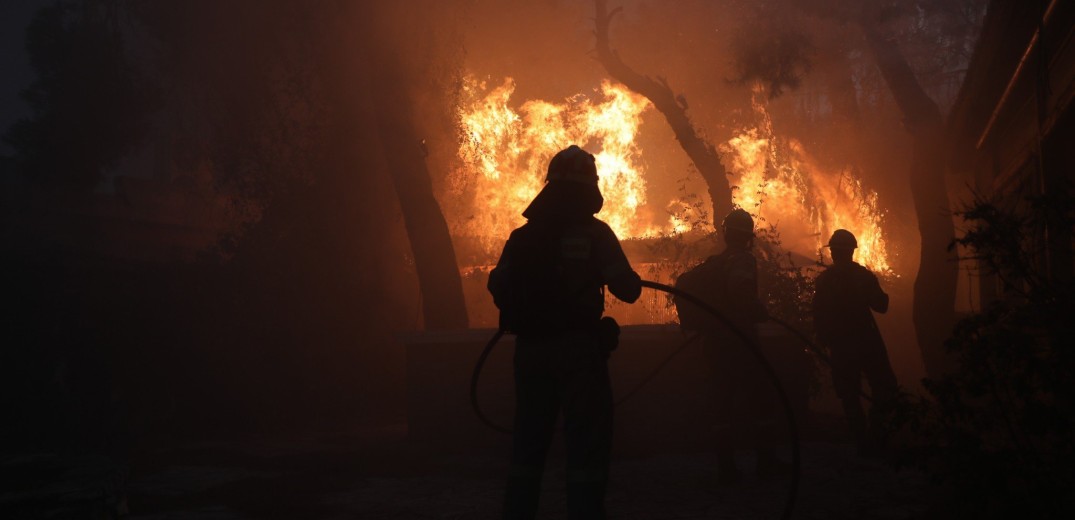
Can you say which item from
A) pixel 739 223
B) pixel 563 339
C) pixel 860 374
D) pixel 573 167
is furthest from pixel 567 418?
pixel 860 374

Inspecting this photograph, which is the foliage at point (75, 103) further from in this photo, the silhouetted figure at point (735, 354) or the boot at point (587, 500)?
the boot at point (587, 500)

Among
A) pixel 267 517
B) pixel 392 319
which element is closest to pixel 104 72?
pixel 392 319

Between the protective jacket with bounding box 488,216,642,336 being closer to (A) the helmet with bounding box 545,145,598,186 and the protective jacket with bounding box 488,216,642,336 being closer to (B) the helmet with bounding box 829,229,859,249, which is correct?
(A) the helmet with bounding box 545,145,598,186

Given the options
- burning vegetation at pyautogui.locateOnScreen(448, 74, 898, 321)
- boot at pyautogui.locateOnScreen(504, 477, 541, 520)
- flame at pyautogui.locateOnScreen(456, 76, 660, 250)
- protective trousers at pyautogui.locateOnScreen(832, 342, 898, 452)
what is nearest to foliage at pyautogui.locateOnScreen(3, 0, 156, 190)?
flame at pyautogui.locateOnScreen(456, 76, 660, 250)

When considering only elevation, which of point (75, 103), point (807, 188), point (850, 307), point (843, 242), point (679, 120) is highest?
point (75, 103)

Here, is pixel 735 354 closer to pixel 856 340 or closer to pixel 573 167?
pixel 856 340

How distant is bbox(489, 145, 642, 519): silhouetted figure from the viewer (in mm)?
4082

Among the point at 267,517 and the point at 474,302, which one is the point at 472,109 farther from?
the point at 267,517

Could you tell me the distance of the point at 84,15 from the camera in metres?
21.4

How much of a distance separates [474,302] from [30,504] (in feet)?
51.9

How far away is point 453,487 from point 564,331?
11.7 feet

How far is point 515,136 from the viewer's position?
68.9 feet

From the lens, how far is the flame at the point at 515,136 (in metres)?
19.1

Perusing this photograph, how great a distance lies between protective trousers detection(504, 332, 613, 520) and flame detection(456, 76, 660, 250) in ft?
46.1
